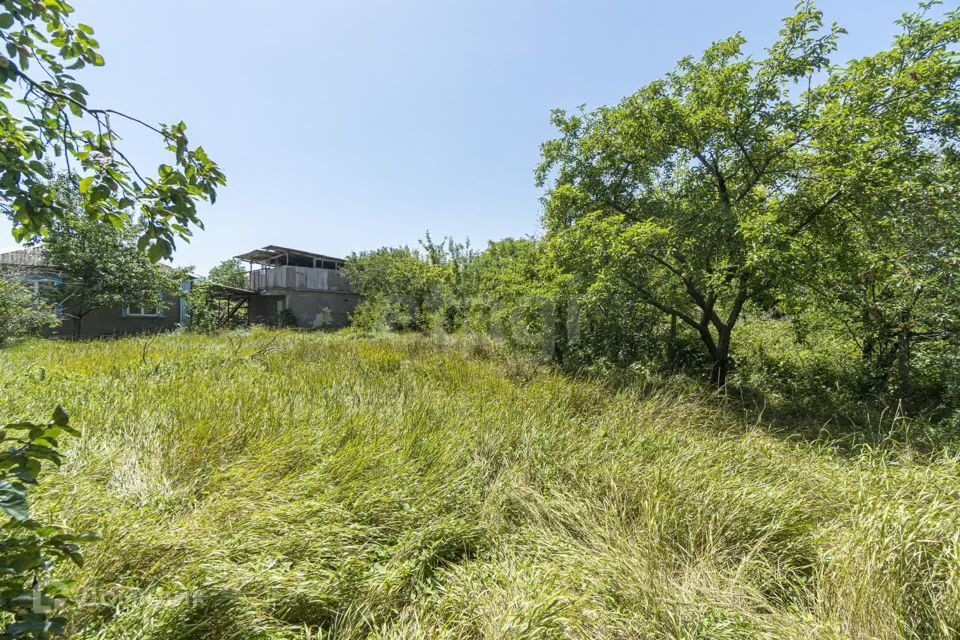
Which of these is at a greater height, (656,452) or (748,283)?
(748,283)

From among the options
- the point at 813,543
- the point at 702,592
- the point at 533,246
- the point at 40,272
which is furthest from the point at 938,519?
the point at 40,272

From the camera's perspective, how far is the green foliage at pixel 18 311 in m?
9.27

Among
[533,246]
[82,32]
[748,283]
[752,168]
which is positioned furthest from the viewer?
[533,246]

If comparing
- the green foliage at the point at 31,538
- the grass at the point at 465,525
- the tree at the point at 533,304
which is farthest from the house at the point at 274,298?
the green foliage at the point at 31,538

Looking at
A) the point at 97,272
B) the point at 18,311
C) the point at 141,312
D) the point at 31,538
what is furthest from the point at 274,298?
the point at 31,538

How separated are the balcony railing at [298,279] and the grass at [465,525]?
16731mm

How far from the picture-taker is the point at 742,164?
655 cm

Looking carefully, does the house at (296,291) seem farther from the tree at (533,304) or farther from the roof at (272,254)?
the tree at (533,304)

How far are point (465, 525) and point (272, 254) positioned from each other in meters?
25.4

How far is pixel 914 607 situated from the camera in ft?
5.76

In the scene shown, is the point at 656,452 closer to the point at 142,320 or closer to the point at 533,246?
the point at 533,246

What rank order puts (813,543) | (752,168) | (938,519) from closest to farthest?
(938,519) → (813,543) → (752,168)

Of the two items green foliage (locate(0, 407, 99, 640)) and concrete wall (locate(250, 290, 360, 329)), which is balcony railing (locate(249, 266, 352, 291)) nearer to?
concrete wall (locate(250, 290, 360, 329))

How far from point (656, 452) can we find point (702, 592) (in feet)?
5.50
